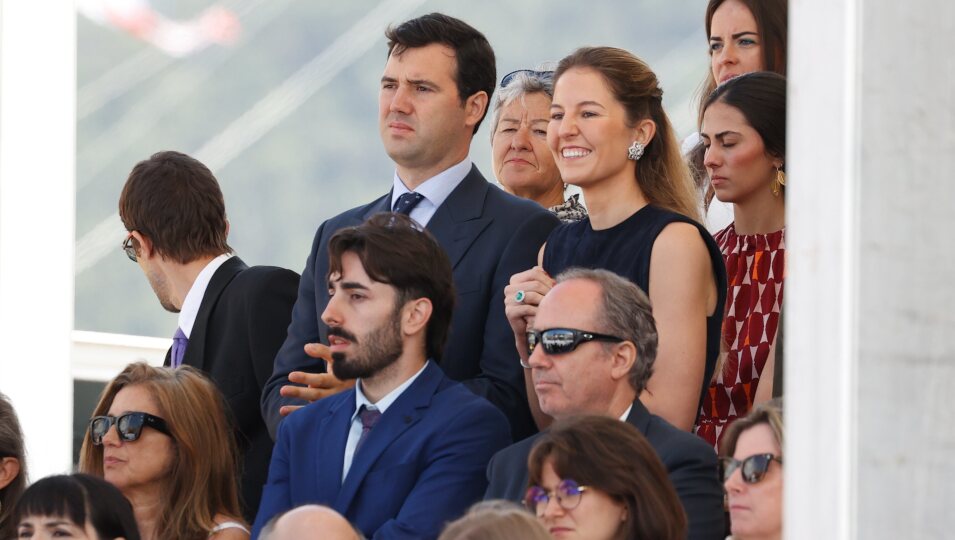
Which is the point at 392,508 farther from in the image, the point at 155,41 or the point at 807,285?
the point at 155,41

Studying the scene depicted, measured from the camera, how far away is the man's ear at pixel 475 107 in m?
4.59

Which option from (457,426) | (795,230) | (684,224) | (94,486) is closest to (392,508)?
(457,426)

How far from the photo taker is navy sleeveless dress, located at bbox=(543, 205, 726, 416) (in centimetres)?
390

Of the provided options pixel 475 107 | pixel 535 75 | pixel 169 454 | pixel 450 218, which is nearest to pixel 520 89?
pixel 535 75

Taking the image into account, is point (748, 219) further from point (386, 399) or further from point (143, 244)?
point (143, 244)

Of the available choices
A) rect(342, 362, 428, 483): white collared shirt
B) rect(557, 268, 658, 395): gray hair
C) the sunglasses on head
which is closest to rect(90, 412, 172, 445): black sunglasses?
rect(342, 362, 428, 483): white collared shirt

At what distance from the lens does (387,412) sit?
3.79 metres

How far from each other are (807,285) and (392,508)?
1706 millimetres

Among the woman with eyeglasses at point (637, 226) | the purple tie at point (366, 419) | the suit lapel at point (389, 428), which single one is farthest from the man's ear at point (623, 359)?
the purple tie at point (366, 419)

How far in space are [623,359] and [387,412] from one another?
0.58m

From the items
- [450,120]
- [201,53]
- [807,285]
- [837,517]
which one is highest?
[201,53]

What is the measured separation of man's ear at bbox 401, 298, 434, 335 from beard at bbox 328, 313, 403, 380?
1.4 inches

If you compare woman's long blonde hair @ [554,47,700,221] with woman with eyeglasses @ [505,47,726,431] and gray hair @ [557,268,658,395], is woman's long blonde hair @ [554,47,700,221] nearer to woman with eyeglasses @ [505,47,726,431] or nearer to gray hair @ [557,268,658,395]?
woman with eyeglasses @ [505,47,726,431]

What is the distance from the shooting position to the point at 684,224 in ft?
12.9
